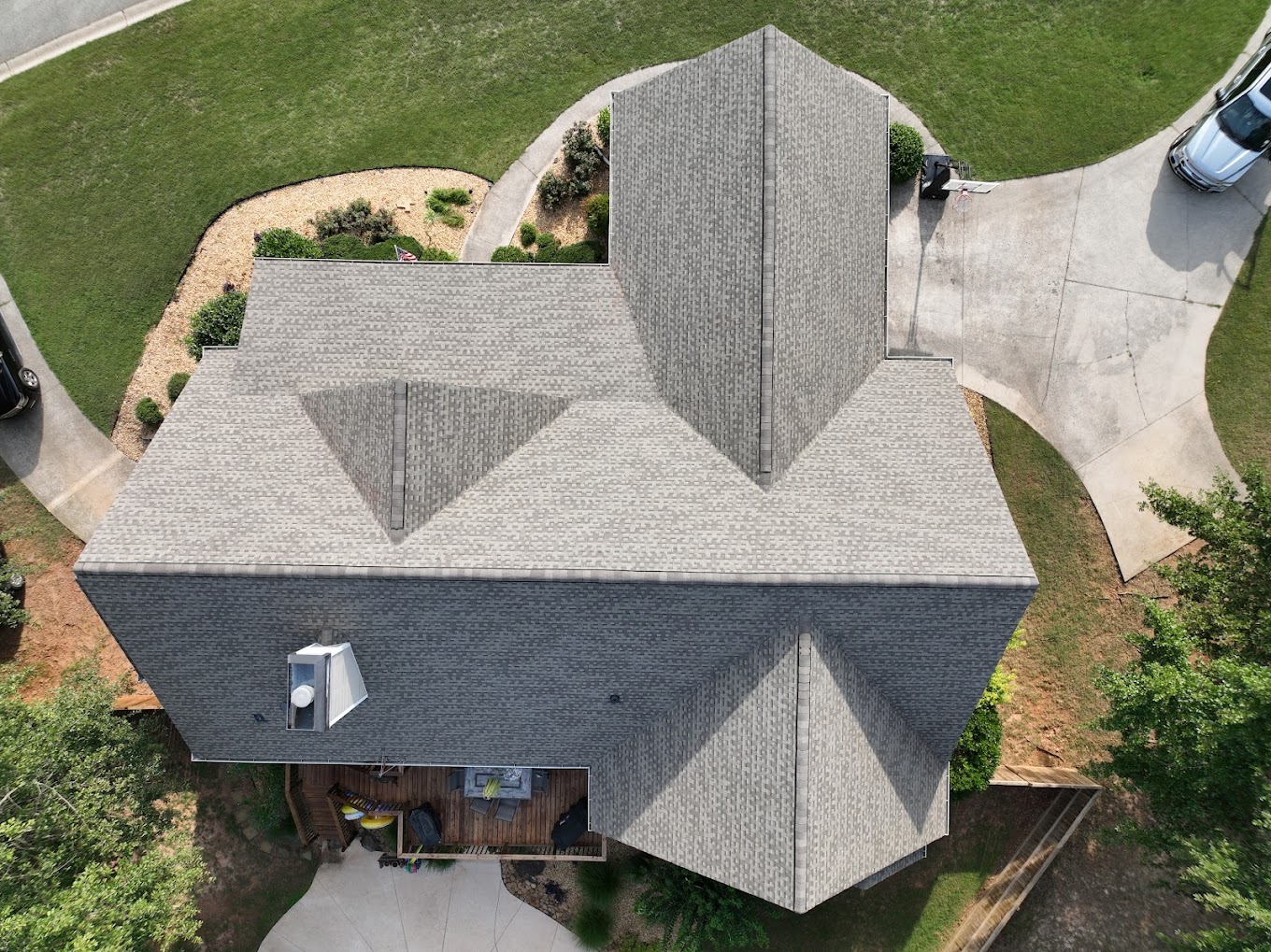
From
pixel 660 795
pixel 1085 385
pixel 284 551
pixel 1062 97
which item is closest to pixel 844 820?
pixel 660 795

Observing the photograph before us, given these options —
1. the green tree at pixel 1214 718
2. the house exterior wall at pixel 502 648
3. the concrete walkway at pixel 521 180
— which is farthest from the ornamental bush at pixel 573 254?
the green tree at pixel 1214 718

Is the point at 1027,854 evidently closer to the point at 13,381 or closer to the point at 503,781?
the point at 503,781

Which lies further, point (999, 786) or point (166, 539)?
point (999, 786)

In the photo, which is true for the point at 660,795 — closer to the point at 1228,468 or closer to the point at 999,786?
the point at 999,786

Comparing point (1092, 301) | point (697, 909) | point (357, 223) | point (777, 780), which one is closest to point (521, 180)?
point (357, 223)

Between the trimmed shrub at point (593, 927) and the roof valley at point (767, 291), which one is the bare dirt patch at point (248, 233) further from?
the trimmed shrub at point (593, 927)

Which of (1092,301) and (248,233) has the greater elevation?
(248,233)
